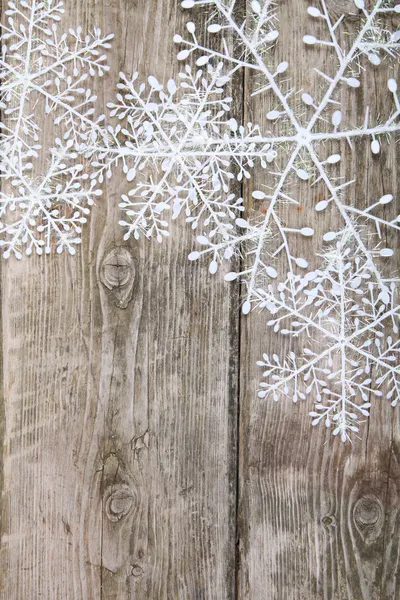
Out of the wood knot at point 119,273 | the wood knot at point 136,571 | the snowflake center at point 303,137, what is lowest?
the wood knot at point 136,571

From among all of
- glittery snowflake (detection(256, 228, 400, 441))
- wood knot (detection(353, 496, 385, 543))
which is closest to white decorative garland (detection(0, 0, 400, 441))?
glittery snowflake (detection(256, 228, 400, 441))

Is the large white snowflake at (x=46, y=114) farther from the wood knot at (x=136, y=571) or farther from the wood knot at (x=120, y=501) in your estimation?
the wood knot at (x=136, y=571)

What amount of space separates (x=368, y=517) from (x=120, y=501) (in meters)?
0.43

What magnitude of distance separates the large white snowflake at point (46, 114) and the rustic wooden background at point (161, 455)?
52mm

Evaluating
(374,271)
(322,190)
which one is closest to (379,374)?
(374,271)

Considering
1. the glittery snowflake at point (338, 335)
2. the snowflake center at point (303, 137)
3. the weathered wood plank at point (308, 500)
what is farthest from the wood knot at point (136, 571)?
the snowflake center at point (303, 137)

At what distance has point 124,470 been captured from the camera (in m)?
0.92

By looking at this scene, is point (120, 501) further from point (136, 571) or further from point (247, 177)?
point (247, 177)

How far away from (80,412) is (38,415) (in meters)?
0.07

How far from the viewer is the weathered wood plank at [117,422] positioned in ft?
2.96

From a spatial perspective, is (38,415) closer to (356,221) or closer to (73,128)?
(73,128)

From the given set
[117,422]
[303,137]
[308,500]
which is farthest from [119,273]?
[308,500]

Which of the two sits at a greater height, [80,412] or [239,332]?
[239,332]

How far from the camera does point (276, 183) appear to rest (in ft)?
2.89
